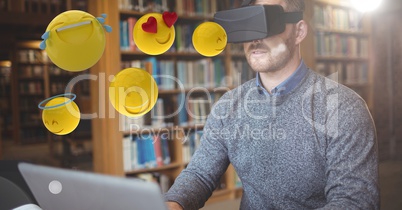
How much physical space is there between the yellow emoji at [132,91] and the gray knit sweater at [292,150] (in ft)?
0.91

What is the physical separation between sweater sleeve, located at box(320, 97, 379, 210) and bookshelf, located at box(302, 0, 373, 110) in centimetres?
69

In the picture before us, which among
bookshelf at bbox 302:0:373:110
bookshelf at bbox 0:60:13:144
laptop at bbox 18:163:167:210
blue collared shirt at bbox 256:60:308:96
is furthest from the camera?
bookshelf at bbox 0:60:13:144

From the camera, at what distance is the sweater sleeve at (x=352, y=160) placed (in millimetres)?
915

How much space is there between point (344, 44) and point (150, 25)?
1228mm

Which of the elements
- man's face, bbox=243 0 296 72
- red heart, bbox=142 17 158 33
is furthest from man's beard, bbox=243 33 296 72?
red heart, bbox=142 17 158 33

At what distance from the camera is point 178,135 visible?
10.0 feet

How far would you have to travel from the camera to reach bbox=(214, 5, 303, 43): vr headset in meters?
0.97

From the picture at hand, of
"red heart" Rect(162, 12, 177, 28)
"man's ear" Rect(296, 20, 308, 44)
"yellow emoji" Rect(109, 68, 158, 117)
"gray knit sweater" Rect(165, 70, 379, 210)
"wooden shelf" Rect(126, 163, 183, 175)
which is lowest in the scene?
"wooden shelf" Rect(126, 163, 183, 175)

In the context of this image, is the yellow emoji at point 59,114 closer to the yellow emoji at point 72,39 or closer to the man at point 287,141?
the yellow emoji at point 72,39

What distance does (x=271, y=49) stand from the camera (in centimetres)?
112

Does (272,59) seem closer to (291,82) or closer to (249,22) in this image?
(291,82)

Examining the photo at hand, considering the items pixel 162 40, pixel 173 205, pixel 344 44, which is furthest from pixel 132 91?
pixel 344 44

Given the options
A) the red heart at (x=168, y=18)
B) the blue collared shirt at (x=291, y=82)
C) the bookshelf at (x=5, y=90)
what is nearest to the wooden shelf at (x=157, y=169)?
the blue collared shirt at (x=291, y=82)

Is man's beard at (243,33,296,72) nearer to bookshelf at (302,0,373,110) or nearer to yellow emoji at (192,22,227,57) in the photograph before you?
yellow emoji at (192,22,227,57)
